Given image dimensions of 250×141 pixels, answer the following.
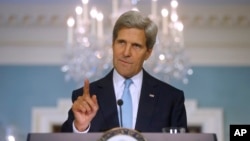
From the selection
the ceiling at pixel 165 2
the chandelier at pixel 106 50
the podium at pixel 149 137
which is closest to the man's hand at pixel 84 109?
the podium at pixel 149 137

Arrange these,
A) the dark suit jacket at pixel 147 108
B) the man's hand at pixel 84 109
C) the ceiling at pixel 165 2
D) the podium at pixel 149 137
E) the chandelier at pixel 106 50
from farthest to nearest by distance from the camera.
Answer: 1. the ceiling at pixel 165 2
2. the chandelier at pixel 106 50
3. the dark suit jacket at pixel 147 108
4. the man's hand at pixel 84 109
5. the podium at pixel 149 137

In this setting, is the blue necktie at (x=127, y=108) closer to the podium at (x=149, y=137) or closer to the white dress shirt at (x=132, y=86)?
the white dress shirt at (x=132, y=86)

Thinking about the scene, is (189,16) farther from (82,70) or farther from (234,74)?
(82,70)

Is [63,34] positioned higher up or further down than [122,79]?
higher up

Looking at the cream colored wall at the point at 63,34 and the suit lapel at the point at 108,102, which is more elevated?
the cream colored wall at the point at 63,34

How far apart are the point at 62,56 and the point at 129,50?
3883mm

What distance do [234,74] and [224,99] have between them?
25 cm

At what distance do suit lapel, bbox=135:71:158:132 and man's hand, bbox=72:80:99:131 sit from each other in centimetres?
19

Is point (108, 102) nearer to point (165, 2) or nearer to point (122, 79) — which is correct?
point (122, 79)

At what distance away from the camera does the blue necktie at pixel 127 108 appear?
5.78ft

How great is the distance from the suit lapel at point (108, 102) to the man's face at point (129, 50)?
59mm

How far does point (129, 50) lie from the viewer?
1795 millimetres

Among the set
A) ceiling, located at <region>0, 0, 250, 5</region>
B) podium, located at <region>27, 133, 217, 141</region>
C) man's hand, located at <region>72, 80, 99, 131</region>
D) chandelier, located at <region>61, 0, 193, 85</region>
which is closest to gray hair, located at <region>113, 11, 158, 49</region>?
man's hand, located at <region>72, 80, 99, 131</region>

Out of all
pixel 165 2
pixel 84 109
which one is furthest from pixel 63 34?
pixel 84 109
